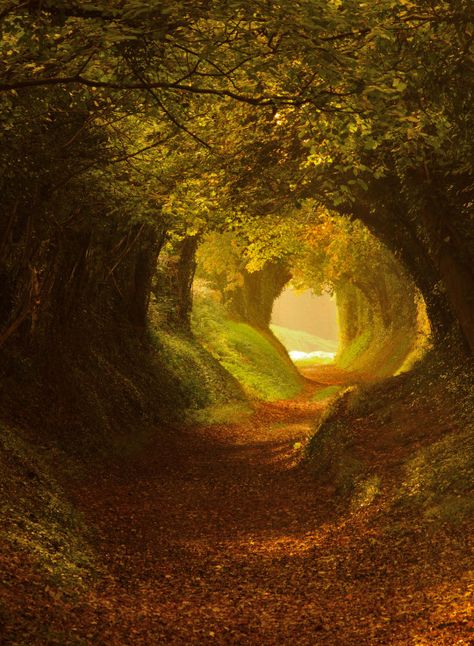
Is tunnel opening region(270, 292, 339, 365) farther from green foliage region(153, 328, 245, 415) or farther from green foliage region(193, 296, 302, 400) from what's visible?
green foliage region(153, 328, 245, 415)

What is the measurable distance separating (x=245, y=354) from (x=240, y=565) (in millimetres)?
27168

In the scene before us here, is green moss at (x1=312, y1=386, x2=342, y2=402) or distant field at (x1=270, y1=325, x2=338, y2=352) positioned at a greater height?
green moss at (x1=312, y1=386, x2=342, y2=402)

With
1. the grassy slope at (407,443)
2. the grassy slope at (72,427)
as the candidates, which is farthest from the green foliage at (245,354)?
the grassy slope at (407,443)

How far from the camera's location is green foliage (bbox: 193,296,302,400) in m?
32.6

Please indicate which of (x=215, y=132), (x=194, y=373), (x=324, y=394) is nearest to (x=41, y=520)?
(x=215, y=132)

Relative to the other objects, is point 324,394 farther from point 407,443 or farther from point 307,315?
point 307,315

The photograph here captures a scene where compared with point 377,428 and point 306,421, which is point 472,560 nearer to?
point 377,428

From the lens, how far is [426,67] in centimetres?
980

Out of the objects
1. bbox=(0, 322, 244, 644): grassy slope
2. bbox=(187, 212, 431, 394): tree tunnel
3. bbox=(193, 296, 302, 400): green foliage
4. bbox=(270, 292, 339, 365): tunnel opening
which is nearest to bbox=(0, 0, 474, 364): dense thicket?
bbox=(0, 322, 244, 644): grassy slope

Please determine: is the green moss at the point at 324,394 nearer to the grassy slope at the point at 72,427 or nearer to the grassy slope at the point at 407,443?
the grassy slope at the point at 72,427

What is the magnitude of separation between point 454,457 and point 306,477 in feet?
13.8

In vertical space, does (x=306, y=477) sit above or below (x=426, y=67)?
below

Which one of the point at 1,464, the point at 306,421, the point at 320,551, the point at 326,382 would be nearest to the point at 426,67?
the point at 320,551

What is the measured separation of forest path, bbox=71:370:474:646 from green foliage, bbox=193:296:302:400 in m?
16.5
